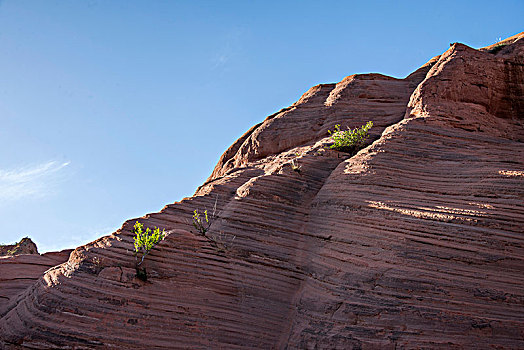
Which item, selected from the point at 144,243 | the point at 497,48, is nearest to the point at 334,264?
the point at 144,243

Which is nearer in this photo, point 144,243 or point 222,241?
point 144,243

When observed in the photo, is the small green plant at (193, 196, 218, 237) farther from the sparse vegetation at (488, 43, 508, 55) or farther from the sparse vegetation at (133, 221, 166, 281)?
the sparse vegetation at (488, 43, 508, 55)

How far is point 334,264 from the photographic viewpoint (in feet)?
28.8

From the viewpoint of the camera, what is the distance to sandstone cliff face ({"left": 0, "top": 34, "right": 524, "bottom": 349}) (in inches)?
282

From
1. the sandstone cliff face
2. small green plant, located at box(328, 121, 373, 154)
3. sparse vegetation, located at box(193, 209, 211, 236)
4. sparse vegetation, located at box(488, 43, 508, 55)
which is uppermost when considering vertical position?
sparse vegetation, located at box(488, 43, 508, 55)

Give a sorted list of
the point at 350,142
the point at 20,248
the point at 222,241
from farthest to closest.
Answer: the point at 20,248 → the point at 350,142 → the point at 222,241

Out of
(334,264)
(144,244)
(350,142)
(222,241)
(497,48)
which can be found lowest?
(334,264)

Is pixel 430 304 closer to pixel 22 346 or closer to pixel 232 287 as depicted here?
pixel 232 287

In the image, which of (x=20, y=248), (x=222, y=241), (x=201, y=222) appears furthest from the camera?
(x=20, y=248)

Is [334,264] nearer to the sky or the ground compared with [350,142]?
nearer to the ground

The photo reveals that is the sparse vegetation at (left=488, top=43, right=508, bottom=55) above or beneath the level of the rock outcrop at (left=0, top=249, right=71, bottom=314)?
above

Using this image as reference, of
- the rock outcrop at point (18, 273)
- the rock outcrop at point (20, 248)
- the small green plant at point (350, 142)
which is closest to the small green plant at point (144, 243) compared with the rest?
the rock outcrop at point (18, 273)

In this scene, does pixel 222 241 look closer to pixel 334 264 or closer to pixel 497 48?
pixel 334 264

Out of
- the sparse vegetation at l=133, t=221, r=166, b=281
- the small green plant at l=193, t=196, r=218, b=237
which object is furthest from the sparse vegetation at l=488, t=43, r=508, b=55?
the sparse vegetation at l=133, t=221, r=166, b=281
